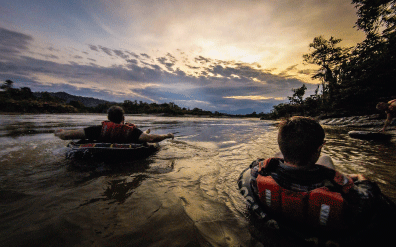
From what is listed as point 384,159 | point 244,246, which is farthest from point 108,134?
point 384,159

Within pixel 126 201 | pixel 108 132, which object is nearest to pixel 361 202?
pixel 126 201

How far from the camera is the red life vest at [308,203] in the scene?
1.48 meters

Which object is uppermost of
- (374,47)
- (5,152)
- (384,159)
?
(374,47)

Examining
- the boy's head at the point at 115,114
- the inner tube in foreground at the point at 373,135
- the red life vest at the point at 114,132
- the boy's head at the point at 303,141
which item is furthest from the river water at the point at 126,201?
the inner tube in foreground at the point at 373,135

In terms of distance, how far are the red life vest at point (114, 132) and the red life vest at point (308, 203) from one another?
4.39 metres

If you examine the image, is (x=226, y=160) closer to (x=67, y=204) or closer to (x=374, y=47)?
(x=67, y=204)

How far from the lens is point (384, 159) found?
5090 mm

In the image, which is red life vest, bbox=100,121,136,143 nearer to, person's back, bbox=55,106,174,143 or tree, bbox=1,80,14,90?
person's back, bbox=55,106,174,143

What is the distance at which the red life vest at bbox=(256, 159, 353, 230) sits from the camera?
1.48 metres

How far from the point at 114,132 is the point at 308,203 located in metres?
5.01

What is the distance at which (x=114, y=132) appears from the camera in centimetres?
484

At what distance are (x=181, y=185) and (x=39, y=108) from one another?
5829cm

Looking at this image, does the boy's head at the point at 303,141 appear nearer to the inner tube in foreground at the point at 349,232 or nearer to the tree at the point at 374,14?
the inner tube in foreground at the point at 349,232

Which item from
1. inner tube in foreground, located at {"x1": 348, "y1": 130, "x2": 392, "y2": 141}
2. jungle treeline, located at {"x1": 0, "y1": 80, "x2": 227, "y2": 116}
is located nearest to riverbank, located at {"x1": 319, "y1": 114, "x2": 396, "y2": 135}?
inner tube in foreground, located at {"x1": 348, "y1": 130, "x2": 392, "y2": 141}
